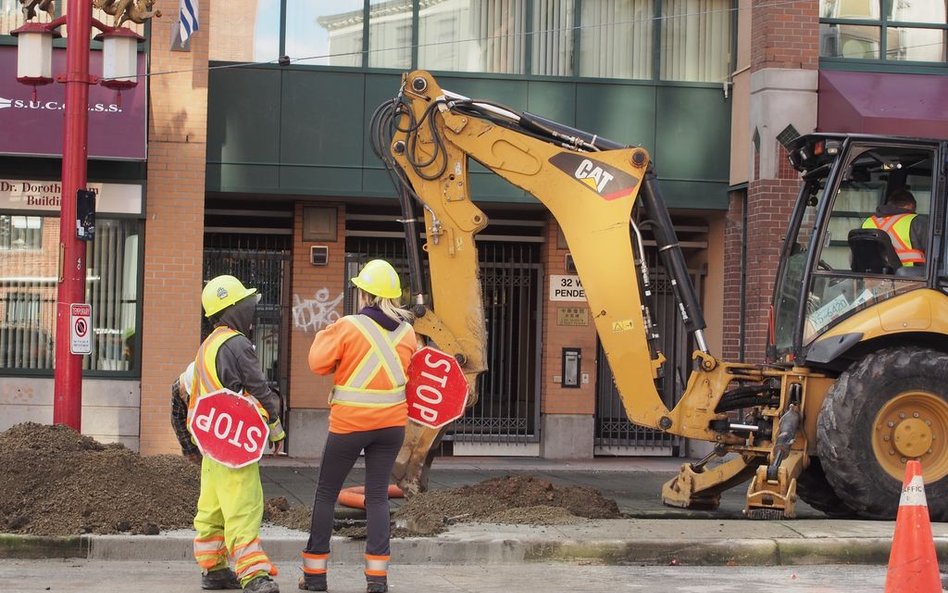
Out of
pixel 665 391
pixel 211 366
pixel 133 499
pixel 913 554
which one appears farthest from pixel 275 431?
pixel 665 391

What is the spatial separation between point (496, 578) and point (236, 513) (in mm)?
1959

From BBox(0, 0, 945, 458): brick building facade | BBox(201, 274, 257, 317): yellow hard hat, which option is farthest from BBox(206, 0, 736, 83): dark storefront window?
BBox(201, 274, 257, 317): yellow hard hat

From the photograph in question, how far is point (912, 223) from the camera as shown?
1078 cm

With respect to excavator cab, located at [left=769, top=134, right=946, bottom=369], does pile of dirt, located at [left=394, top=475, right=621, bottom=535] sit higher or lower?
lower

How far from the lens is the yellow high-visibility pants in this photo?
756 cm

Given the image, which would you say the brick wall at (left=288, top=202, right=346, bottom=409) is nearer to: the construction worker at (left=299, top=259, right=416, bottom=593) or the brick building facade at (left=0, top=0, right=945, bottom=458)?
the brick building facade at (left=0, top=0, right=945, bottom=458)

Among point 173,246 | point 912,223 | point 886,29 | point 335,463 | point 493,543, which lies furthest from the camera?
point 886,29

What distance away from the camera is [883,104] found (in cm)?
1508

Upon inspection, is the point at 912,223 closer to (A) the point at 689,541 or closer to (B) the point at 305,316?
(A) the point at 689,541

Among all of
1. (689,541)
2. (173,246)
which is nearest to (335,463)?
(689,541)

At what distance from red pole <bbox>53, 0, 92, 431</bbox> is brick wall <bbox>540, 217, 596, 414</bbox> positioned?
649cm

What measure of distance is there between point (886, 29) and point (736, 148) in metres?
2.10

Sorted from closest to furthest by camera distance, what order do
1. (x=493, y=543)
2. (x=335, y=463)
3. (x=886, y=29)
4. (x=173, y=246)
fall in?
(x=335, y=463), (x=493, y=543), (x=173, y=246), (x=886, y=29)

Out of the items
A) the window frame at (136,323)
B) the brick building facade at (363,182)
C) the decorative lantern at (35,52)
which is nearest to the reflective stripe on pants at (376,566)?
the decorative lantern at (35,52)
